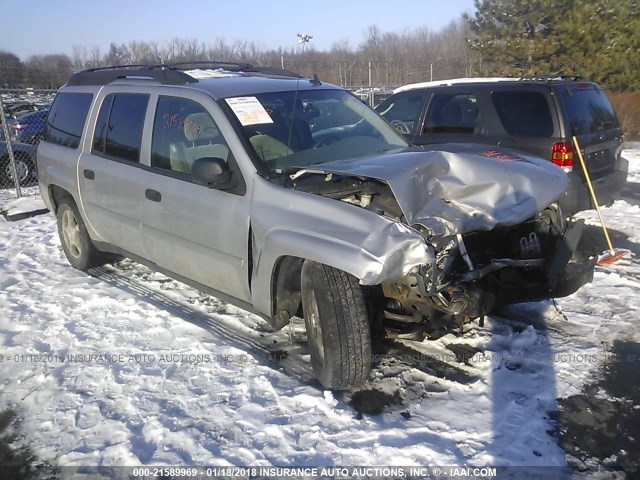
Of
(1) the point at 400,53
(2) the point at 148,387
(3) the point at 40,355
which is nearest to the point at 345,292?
(2) the point at 148,387

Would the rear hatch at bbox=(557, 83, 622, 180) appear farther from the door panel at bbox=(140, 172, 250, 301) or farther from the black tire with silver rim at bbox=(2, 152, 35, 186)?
the black tire with silver rim at bbox=(2, 152, 35, 186)

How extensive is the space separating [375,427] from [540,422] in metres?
0.94

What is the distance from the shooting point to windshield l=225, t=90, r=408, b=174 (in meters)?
3.91

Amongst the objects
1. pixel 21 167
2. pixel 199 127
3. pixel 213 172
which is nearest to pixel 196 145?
pixel 199 127

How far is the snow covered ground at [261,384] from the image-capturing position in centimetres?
303

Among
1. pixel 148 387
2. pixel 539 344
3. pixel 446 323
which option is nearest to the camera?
pixel 446 323

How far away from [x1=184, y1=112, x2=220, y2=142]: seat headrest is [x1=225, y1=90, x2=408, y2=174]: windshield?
21 cm

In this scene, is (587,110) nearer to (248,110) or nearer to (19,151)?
(248,110)

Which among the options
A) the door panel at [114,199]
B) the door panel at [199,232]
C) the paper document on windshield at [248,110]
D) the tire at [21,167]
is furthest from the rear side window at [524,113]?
the tire at [21,167]

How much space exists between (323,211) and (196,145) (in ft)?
4.67

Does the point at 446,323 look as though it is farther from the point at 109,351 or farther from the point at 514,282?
the point at 109,351

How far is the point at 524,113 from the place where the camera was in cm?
645

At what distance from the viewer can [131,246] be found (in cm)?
499

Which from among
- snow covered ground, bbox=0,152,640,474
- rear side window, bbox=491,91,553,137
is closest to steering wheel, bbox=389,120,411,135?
rear side window, bbox=491,91,553,137
